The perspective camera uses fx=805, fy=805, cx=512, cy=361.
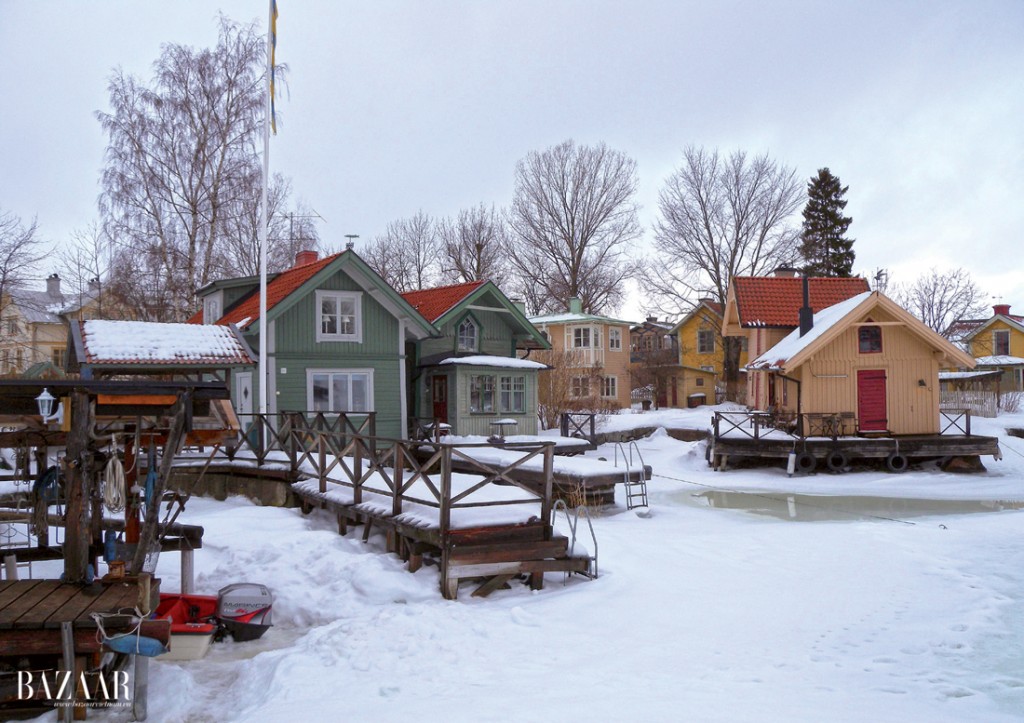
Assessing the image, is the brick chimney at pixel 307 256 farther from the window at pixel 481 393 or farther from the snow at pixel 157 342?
the snow at pixel 157 342

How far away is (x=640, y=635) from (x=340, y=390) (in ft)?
48.8

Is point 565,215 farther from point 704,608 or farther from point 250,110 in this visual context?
point 704,608

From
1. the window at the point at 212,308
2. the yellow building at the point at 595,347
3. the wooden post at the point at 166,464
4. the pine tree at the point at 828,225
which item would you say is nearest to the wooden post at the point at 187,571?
the wooden post at the point at 166,464

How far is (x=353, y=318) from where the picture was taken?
69.6 feet

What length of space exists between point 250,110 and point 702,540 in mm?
23094

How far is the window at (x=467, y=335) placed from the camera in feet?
84.7

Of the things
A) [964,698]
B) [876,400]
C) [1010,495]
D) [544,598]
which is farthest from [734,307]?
[964,698]

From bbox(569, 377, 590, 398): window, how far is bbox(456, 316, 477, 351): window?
42.5 ft

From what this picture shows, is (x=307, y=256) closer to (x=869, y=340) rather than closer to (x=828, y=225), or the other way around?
(x=869, y=340)

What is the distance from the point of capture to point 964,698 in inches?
221

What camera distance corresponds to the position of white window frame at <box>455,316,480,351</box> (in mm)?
25625

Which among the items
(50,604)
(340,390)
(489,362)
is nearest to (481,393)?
(489,362)

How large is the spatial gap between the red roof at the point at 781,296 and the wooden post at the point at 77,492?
948 inches

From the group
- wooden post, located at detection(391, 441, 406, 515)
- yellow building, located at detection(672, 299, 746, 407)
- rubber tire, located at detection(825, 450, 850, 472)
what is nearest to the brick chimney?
wooden post, located at detection(391, 441, 406, 515)
